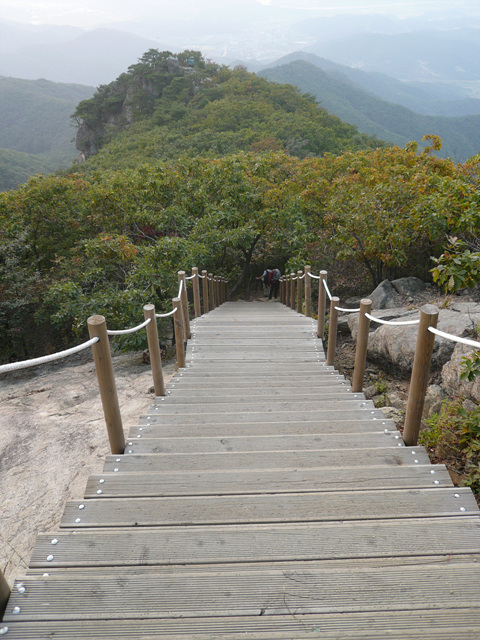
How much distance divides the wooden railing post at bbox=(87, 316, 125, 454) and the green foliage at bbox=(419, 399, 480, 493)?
2491mm

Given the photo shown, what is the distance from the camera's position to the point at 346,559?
5.70 feet

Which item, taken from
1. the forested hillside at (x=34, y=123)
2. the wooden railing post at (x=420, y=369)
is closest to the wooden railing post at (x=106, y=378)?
the wooden railing post at (x=420, y=369)

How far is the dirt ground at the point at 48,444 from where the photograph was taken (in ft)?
11.7

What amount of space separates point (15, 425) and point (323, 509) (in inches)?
199

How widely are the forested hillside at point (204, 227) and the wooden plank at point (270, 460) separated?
404 cm

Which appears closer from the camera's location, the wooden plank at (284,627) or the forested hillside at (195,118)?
the wooden plank at (284,627)

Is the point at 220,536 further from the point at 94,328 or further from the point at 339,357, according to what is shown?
the point at 339,357

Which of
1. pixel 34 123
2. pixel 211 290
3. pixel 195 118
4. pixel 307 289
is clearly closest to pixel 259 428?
pixel 307 289

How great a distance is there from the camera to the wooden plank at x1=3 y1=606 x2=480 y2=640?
1381 mm

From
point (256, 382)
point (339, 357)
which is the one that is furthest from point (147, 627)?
point (339, 357)

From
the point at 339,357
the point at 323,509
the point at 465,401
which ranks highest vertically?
the point at 323,509

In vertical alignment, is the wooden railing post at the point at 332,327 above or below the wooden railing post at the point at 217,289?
above

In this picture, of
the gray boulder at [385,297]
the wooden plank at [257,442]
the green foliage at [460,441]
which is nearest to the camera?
the wooden plank at [257,442]

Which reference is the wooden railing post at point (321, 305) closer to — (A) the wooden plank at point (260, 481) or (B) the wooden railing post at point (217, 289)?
(A) the wooden plank at point (260, 481)
